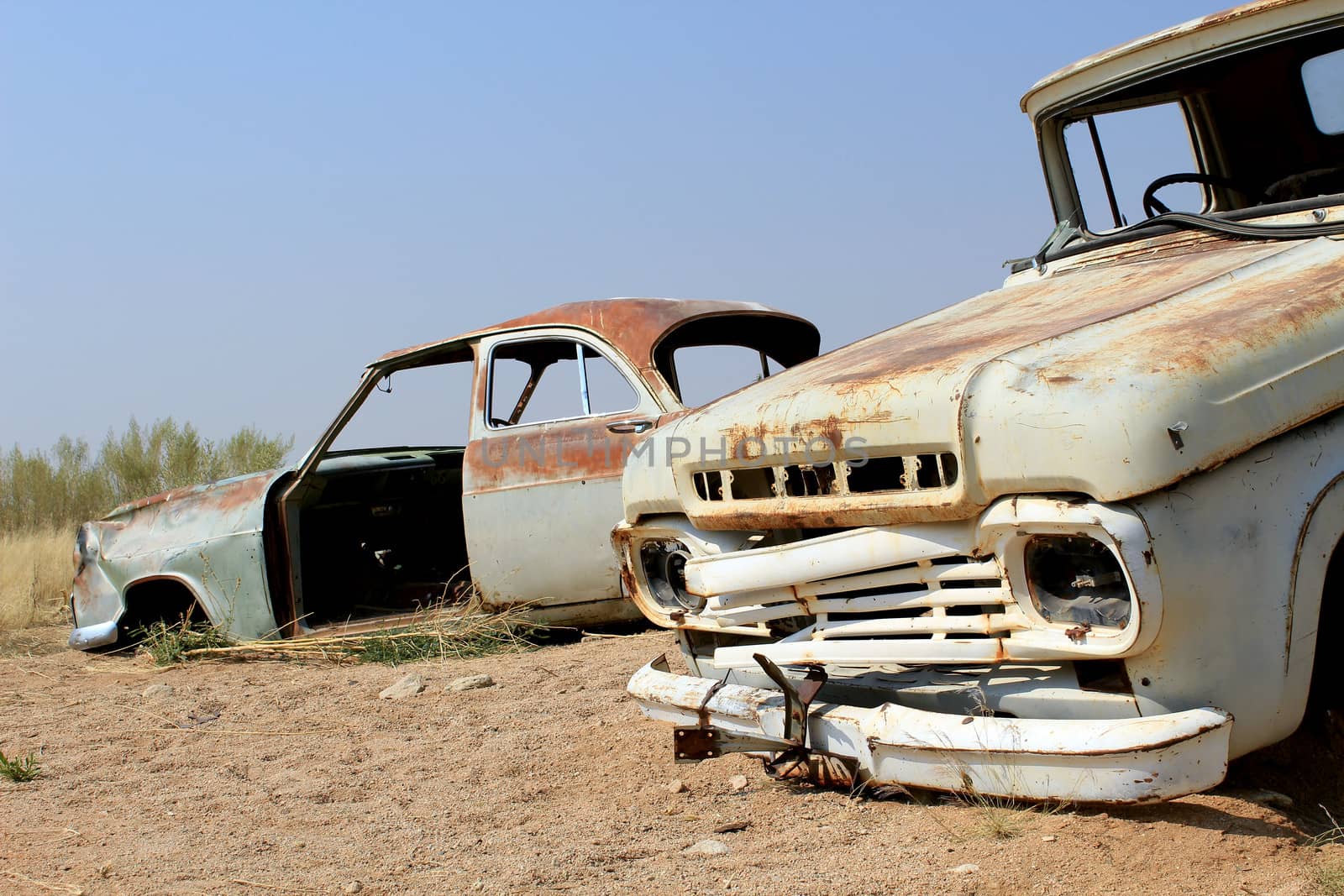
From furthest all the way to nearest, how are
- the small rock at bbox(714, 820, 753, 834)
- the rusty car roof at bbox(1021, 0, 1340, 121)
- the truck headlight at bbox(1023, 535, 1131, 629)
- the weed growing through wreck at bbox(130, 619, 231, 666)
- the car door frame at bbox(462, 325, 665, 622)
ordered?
the weed growing through wreck at bbox(130, 619, 231, 666) → the car door frame at bbox(462, 325, 665, 622) → the rusty car roof at bbox(1021, 0, 1340, 121) → the small rock at bbox(714, 820, 753, 834) → the truck headlight at bbox(1023, 535, 1131, 629)

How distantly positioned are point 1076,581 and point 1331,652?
32.2 inches

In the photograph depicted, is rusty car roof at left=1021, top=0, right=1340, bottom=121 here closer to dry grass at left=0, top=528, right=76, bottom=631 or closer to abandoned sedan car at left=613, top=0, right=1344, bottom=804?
abandoned sedan car at left=613, top=0, right=1344, bottom=804

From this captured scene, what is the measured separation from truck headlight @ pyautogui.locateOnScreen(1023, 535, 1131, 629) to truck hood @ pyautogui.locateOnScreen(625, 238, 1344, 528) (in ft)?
0.51

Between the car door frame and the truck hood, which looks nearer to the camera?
the truck hood

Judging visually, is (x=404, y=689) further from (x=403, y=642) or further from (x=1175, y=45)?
(x=1175, y=45)

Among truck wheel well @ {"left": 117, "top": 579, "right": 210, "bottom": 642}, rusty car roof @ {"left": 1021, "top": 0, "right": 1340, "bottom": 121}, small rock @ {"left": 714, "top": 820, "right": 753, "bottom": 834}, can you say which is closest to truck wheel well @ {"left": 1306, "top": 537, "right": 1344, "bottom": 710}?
→ small rock @ {"left": 714, "top": 820, "right": 753, "bottom": 834}

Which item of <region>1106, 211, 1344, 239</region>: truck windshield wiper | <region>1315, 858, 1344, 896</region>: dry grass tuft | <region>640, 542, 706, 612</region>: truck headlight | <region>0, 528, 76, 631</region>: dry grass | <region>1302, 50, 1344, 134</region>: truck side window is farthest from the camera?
<region>0, 528, 76, 631</region>: dry grass

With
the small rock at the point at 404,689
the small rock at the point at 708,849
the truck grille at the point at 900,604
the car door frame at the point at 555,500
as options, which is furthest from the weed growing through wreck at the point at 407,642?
the small rock at the point at 708,849

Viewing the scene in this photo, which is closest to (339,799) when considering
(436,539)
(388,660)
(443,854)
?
(443,854)

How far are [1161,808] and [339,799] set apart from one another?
2.32m

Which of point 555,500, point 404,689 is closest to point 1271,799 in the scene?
point 404,689

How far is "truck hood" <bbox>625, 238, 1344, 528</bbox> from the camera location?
8.10ft

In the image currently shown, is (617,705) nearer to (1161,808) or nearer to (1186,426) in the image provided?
(1161,808)

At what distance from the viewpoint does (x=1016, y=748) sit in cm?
260
